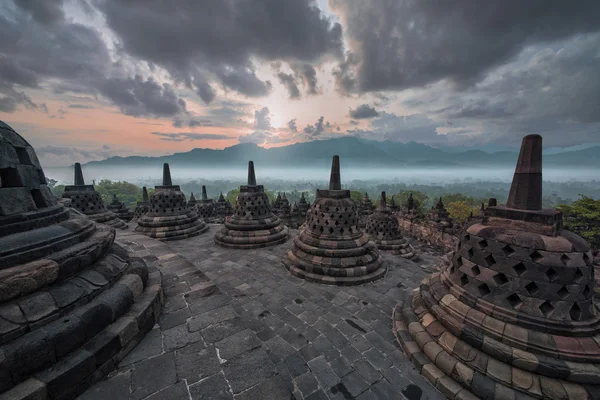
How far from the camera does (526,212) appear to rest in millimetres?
3971

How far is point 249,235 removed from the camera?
10.7 meters

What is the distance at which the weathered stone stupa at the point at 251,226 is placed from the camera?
416 inches

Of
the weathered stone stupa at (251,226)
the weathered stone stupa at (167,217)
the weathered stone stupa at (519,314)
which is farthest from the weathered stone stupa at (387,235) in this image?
the weathered stone stupa at (167,217)

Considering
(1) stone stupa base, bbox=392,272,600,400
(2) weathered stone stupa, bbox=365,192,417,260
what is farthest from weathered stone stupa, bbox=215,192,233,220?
(1) stone stupa base, bbox=392,272,600,400

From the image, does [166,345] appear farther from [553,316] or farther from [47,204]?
[553,316]

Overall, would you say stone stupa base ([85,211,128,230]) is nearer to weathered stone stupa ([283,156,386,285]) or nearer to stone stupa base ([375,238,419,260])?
weathered stone stupa ([283,156,386,285])

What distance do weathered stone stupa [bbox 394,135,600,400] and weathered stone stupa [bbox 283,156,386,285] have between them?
2.99 m

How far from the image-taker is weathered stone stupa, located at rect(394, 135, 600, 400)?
11.0 feet

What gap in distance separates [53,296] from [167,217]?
403 inches

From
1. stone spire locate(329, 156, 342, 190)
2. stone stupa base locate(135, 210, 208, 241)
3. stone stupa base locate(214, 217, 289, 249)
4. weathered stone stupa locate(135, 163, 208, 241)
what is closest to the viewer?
stone spire locate(329, 156, 342, 190)

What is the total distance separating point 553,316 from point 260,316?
5.35 meters

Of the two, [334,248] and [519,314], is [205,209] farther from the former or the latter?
[519,314]

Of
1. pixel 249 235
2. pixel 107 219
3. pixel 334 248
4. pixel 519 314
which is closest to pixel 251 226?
pixel 249 235

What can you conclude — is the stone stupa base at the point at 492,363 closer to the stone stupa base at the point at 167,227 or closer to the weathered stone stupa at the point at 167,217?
the stone stupa base at the point at 167,227
